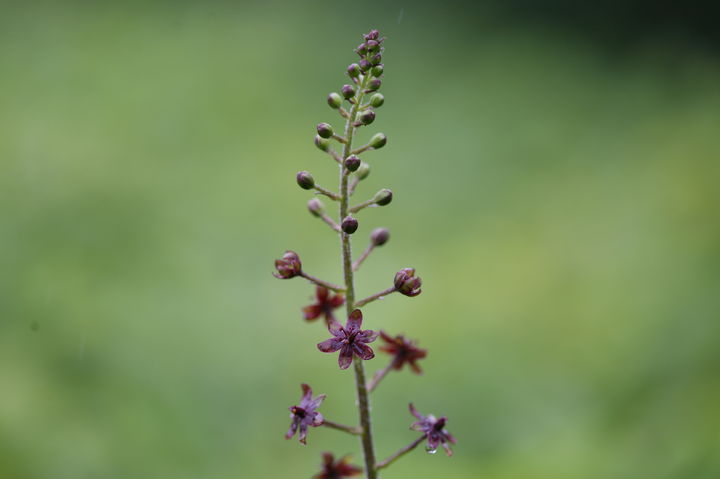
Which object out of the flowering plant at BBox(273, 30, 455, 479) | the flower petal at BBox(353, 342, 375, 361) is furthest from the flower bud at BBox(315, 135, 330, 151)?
the flower petal at BBox(353, 342, 375, 361)

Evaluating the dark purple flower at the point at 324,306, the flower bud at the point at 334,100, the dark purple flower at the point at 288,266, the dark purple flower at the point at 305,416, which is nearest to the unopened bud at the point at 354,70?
the flower bud at the point at 334,100

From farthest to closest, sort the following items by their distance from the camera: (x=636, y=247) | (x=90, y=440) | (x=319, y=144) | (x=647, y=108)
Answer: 1. (x=647, y=108)
2. (x=636, y=247)
3. (x=90, y=440)
4. (x=319, y=144)

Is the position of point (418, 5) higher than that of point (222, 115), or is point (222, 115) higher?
point (418, 5)

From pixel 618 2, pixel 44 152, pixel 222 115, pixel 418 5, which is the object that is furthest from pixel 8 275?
pixel 618 2

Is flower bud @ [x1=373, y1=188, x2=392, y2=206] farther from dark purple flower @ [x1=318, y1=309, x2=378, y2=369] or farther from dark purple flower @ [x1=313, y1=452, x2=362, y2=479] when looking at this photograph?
dark purple flower @ [x1=313, y1=452, x2=362, y2=479]

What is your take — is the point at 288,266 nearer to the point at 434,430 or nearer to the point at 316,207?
the point at 316,207

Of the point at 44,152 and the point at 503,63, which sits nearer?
the point at 44,152

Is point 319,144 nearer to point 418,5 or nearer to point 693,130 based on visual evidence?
point 693,130
